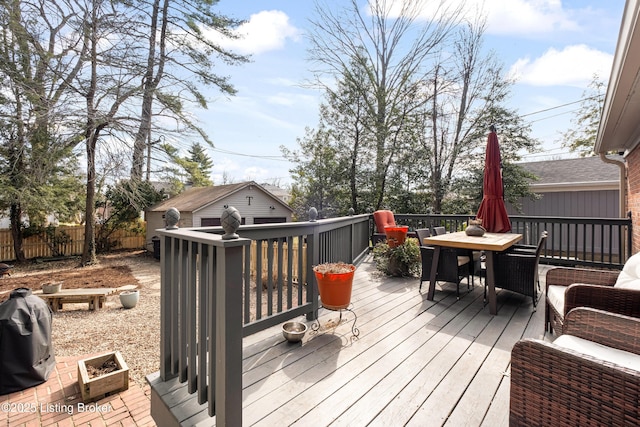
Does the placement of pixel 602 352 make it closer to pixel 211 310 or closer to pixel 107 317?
pixel 211 310

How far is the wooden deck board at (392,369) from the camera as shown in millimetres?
1682

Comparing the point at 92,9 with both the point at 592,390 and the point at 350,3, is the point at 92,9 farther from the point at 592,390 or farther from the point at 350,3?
the point at 592,390

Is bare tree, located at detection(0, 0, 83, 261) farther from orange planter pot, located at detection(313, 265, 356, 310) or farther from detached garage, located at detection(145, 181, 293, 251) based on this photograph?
orange planter pot, located at detection(313, 265, 356, 310)

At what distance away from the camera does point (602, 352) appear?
4.96 feet

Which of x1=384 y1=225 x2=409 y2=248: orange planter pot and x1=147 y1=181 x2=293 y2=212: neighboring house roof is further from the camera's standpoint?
x1=147 y1=181 x2=293 y2=212: neighboring house roof

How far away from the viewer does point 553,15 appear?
667 centimetres

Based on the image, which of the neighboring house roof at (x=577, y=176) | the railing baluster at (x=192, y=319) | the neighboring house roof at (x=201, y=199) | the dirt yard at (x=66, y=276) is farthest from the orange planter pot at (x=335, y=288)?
the neighboring house roof at (x=201, y=199)

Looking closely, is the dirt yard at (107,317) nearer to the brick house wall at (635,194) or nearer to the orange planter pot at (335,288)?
the orange planter pot at (335,288)

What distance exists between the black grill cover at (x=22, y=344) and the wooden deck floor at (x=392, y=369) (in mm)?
2507

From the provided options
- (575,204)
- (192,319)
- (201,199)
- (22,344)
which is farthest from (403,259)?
(201,199)

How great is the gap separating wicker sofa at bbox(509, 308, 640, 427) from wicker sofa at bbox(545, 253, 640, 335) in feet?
1.58

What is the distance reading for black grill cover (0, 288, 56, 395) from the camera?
297 cm

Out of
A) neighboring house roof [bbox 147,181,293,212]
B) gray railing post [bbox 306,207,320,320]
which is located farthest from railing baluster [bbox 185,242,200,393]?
neighboring house roof [bbox 147,181,293,212]

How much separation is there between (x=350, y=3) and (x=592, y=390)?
1318 centimetres
